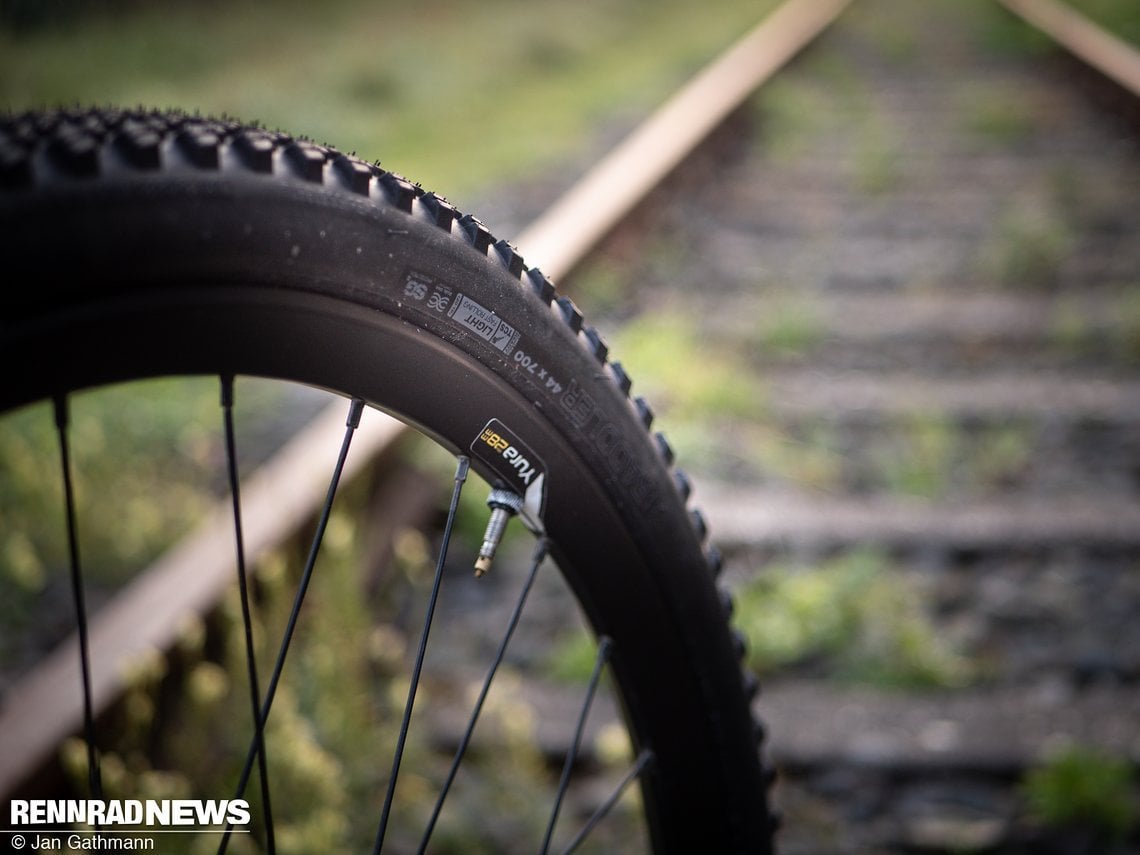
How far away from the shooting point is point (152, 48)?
335 inches

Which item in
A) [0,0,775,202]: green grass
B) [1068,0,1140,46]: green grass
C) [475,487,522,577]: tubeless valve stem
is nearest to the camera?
[475,487,522,577]: tubeless valve stem

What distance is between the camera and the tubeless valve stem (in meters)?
1.25

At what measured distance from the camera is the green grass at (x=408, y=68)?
21.3 feet

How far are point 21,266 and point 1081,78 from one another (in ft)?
24.9

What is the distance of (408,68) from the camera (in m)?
8.02

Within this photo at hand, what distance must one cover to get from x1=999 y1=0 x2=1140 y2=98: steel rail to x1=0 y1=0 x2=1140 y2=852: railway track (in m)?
0.24

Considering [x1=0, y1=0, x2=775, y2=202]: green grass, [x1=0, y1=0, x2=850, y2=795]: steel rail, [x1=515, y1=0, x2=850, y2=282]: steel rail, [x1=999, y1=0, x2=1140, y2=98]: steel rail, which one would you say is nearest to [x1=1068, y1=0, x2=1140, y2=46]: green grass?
[x1=999, y1=0, x2=1140, y2=98]: steel rail

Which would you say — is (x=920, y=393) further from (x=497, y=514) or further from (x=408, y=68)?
(x=408, y=68)

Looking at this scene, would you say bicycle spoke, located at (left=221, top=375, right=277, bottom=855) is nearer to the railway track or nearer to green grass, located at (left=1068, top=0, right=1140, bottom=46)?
the railway track

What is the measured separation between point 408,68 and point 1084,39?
4761 mm

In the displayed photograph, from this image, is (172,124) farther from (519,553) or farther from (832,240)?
(832,240)

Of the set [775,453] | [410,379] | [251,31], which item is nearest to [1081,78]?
[775,453]
